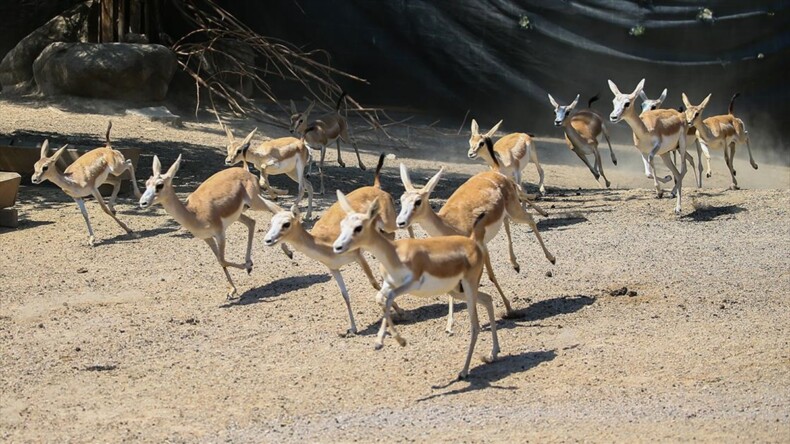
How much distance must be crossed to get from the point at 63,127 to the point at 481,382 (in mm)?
10238

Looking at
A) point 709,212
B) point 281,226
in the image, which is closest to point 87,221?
point 281,226

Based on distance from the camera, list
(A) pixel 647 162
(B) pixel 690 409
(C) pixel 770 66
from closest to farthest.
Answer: (B) pixel 690 409 < (A) pixel 647 162 < (C) pixel 770 66

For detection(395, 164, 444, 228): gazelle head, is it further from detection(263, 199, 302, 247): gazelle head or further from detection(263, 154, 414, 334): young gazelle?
detection(263, 199, 302, 247): gazelle head

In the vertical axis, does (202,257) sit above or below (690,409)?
below

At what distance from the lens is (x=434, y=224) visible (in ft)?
26.1

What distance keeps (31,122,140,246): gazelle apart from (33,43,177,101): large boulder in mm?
5623

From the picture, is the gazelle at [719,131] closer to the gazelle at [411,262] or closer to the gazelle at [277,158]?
the gazelle at [277,158]

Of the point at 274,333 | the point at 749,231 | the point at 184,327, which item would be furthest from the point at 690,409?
the point at 749,231

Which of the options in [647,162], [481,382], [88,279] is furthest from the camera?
[647,162]

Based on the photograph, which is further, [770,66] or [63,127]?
[770,66]

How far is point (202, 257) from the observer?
10.1m

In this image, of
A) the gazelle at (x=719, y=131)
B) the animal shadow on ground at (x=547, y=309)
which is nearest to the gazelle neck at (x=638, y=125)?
the gazelle at (x=719, y=131)

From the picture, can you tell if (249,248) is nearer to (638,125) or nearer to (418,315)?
(418,315)

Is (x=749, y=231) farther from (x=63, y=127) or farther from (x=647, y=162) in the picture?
(x=63, y=127)
